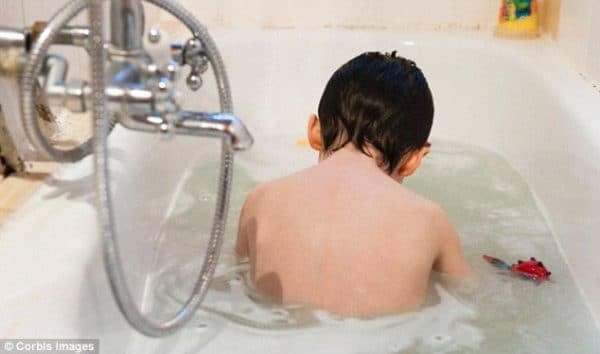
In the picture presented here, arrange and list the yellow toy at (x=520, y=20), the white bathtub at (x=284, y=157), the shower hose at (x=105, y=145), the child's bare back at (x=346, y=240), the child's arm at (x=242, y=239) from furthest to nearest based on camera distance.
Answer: the yellow toy at (x=520, y=20)
the child's arm at (x=242, y=239)
the child's bare back at (x=346, y=240)
the white bathtub at (x=284, y=157)
the shower hose at (x=105, y=145)

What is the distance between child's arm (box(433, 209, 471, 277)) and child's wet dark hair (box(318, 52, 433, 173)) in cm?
14

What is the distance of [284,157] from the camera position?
1.81 metres

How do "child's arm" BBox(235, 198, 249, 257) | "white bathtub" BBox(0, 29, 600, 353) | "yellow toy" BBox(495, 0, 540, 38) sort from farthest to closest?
"yellow toy" BBox(495, 0, 540, 38)
"child's arm" BBox(235, 198, 249, 257)
"white bathtub" BBox(0, 29, 600, 353)

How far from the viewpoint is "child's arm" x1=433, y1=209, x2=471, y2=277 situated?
115cm

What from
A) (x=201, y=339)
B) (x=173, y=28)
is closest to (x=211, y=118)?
(x=201, y=339)

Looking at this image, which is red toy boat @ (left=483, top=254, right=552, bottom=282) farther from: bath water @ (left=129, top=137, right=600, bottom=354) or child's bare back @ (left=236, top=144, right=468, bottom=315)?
child's bare back @ (left=236, top=144, right=468, bottom=315)

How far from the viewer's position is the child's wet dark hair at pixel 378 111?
4.02ft

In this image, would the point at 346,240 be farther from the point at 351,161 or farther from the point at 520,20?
the point at 520,20

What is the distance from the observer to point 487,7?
6.52 ft

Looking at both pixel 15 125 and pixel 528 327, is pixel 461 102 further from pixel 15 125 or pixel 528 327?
pixel 15 125

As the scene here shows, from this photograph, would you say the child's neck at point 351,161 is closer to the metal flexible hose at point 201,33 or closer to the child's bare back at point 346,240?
the child's bare back at point 346,240

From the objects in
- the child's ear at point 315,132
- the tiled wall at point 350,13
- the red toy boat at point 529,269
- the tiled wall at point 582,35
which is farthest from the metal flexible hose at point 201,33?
the tiled wall at point 350,13

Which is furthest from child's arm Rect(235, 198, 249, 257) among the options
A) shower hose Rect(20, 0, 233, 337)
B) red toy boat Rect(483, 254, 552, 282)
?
red toy boat Rect(483, 254, 552, 282)

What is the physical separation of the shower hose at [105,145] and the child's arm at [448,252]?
0.29 meters
